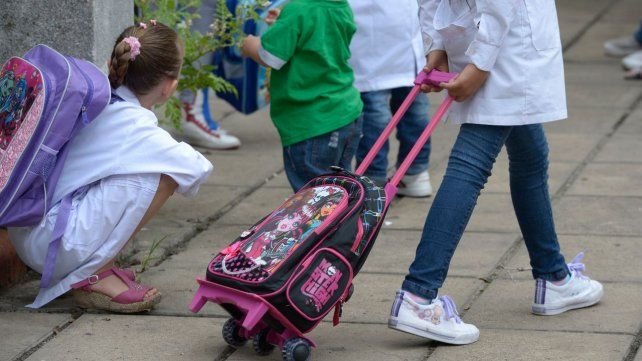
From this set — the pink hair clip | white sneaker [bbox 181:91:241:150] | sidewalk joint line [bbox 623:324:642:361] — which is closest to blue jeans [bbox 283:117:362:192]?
the pink hair clip

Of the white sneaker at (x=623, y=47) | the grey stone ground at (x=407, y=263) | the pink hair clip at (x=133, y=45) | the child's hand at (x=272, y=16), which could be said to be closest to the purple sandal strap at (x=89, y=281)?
the grey stone ground at (x=407, y=263)

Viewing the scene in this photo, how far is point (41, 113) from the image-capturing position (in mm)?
4148

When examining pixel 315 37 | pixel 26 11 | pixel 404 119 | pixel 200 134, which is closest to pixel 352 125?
pixel 315 37

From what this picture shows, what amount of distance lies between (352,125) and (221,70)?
5.36 ft

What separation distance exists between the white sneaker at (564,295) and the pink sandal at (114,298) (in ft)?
4.57

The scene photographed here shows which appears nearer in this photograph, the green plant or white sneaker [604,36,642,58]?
the green plant

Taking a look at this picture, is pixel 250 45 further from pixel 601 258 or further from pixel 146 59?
pixel 601 258

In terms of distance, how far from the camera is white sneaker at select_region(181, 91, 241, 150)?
710cm

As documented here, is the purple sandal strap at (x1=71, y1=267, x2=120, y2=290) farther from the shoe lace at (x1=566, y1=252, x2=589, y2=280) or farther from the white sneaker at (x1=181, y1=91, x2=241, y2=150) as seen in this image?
the white sneaker at (x1=181, y1=91, x2=241, y2=150)

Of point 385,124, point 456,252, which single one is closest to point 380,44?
point 385,124

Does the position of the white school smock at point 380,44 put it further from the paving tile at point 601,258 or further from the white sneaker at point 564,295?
the white sneaker at point 564,295

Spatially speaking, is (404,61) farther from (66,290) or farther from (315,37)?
(66,290)

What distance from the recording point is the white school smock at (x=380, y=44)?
5816 millimetres

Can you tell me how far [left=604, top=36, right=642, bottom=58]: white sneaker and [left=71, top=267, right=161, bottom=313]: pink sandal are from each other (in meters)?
5.77
